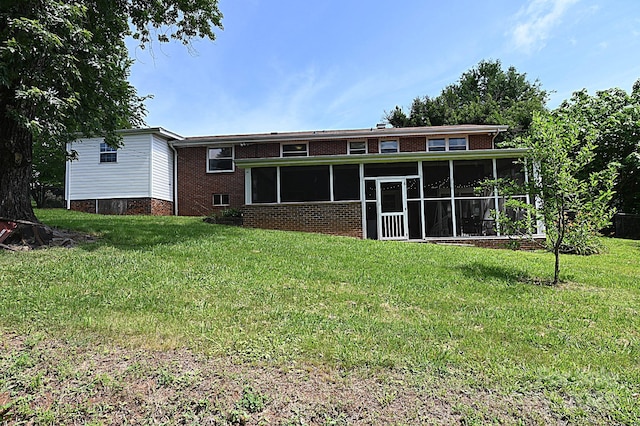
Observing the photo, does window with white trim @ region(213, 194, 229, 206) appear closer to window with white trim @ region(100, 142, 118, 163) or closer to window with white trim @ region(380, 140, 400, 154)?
window with white trim @ region(100, 142, 118, 163)

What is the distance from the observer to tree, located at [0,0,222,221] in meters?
6.19

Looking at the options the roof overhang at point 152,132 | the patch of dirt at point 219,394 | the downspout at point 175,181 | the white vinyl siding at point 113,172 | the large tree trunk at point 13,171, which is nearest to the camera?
the patch of dirt at point 219,394

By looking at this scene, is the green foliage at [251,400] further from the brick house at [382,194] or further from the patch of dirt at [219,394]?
the brick house at [382,194]

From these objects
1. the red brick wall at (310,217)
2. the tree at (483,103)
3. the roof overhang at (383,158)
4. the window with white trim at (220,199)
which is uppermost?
the tree at (483,103)

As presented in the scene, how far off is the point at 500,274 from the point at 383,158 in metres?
6.31

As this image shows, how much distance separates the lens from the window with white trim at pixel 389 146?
59.8 ft

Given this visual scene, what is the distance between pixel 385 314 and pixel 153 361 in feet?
8.36

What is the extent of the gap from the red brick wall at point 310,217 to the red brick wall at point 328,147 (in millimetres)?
6108

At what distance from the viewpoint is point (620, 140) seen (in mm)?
18781

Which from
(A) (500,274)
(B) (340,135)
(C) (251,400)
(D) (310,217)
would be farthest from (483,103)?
(C) (251,400)

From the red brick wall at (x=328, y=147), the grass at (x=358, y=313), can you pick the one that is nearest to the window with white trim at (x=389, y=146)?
the red brick wall at (x=328, y=147)

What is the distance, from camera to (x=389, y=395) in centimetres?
298

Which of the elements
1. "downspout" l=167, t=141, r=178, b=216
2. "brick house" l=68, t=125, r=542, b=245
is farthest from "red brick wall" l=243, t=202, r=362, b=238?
"downspout" l=167, t=141, r=178, b=216

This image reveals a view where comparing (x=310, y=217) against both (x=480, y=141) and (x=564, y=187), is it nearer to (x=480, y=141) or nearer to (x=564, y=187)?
(x=564, y=187)
